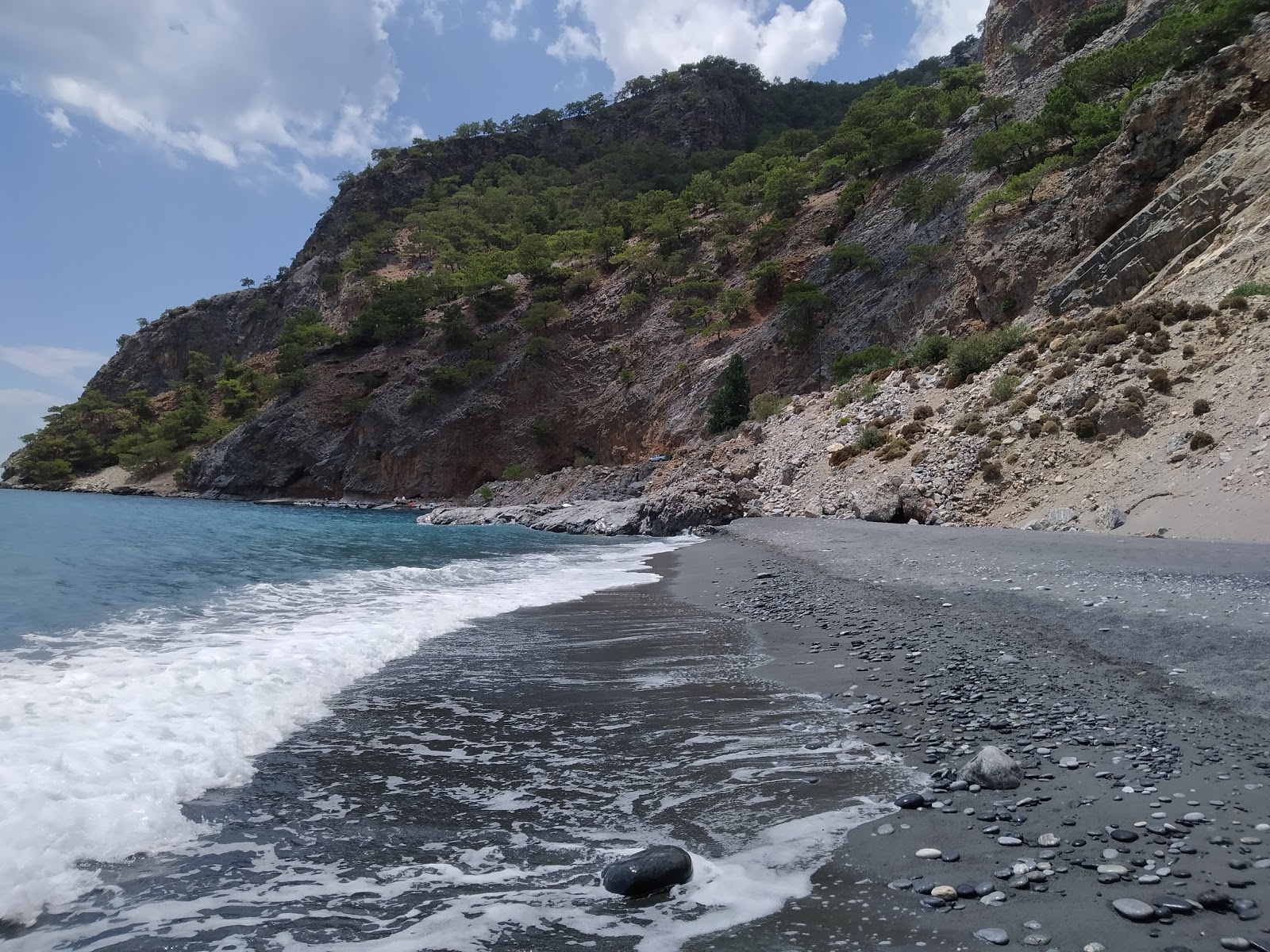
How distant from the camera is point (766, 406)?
3778 centimetres

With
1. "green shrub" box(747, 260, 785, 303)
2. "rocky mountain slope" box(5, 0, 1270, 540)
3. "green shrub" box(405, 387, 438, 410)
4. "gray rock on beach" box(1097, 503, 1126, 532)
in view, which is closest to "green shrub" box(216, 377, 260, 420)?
"rocky mountain slope" box(5, 0, 1270, 540)

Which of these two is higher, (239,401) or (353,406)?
(239,401)

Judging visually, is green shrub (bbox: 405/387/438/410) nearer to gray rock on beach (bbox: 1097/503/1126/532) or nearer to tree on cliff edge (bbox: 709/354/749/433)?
tree on cliff edge (bbox: 709/354/749/433)

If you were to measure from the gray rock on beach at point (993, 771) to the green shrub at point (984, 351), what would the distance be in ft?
72.7

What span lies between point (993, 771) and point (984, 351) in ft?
75.7

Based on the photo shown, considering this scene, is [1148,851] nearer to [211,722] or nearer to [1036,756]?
[1036,756]

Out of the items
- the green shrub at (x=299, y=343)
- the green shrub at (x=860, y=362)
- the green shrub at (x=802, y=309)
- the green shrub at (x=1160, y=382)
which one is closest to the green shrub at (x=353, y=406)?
the green shrub at (x=299, y=343)

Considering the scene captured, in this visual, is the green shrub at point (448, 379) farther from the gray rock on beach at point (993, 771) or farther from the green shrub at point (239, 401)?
the gray rock on beach at point (993, 771)

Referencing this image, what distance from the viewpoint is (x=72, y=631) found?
27.6 ft

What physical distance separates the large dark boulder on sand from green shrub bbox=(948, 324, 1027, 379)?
23.7m

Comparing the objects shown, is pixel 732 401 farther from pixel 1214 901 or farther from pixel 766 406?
pixel 1214 901

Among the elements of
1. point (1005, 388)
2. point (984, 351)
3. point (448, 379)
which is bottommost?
point (1005, 388)

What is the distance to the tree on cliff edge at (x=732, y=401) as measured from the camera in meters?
41.3

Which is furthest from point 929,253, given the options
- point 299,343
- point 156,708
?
point 299,343
